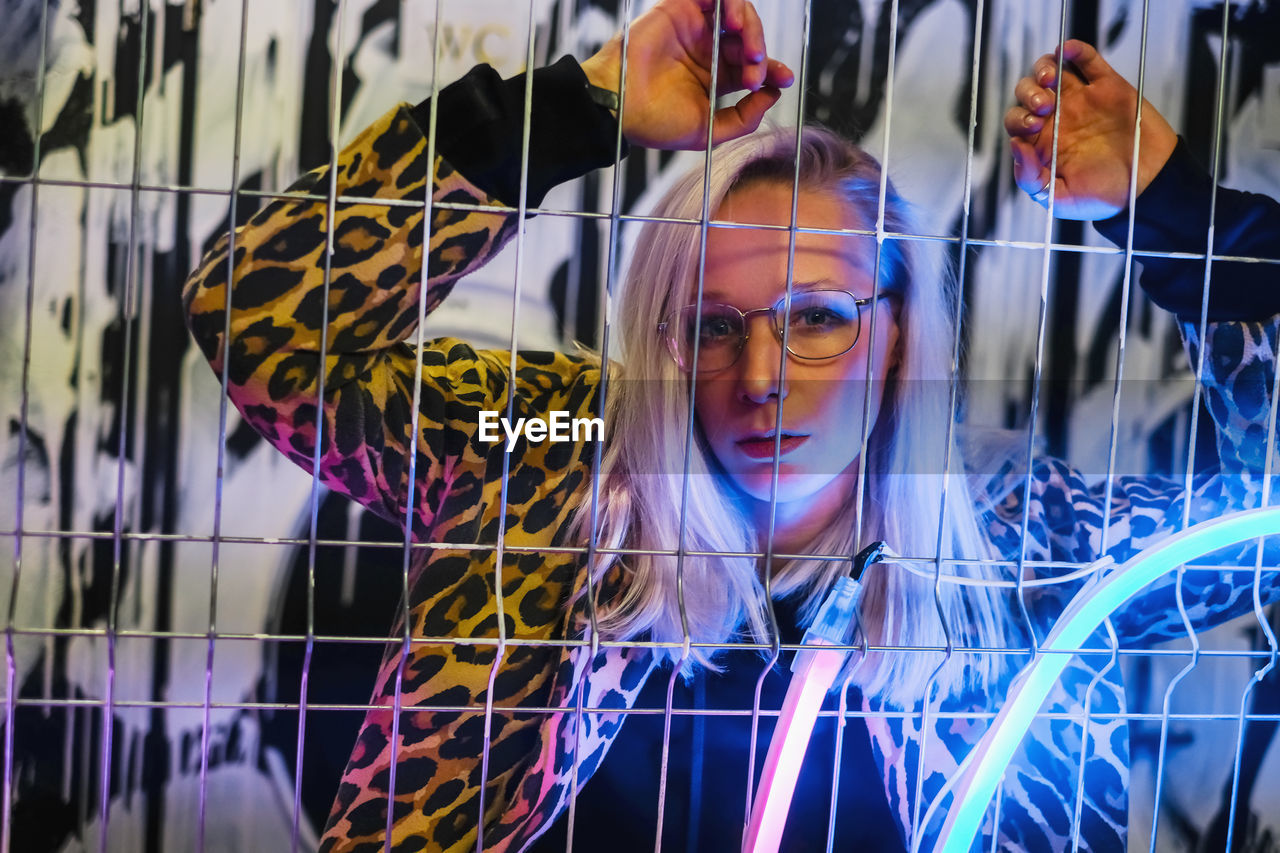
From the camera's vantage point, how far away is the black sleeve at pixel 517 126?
66 centimetres

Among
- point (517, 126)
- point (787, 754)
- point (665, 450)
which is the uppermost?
point (517, 126)

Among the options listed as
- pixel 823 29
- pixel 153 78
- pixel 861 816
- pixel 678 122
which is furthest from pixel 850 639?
pixel 153 78

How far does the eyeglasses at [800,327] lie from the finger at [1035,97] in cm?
18

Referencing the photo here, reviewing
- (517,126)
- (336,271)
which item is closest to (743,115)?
(517,126)

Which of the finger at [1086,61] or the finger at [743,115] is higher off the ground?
the finger at [1086,61]

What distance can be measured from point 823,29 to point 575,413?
51cm

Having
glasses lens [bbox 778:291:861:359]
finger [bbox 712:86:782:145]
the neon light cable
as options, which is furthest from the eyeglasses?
the neon light cable

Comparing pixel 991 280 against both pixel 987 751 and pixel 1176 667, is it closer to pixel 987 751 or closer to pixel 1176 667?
pixel 1176 667

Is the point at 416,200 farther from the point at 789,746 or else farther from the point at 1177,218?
the point at 1177,218

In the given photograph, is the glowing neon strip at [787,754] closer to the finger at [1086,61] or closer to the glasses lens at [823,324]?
the glasses lens at [823,324]

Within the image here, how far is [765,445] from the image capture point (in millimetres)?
809

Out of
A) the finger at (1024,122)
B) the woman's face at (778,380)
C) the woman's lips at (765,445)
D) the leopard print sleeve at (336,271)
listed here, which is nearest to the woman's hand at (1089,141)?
the finger at (1024,122)

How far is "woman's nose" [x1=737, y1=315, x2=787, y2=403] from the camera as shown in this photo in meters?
0.79

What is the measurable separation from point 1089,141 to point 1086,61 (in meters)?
0.05
